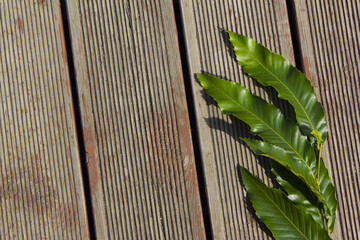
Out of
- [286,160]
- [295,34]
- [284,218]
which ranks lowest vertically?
[284,218]

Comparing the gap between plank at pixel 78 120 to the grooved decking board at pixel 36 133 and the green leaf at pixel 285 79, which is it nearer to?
the grooved decking board at pixel 36 133

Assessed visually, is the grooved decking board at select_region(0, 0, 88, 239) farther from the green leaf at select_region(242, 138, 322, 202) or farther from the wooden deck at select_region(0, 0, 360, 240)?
the green leaf at select_region(242, 138, 322, 202)

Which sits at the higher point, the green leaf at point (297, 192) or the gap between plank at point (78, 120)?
the gap between plank at point (78, 120)

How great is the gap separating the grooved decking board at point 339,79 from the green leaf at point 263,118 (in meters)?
0.06

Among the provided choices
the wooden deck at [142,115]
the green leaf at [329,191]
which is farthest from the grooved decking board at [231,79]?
the green leaf at [329,191]

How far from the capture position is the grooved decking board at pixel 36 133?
0.67 m

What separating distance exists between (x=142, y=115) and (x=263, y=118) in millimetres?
236

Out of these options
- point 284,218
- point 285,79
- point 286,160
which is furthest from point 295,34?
point 284,218

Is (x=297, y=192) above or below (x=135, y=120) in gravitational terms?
below

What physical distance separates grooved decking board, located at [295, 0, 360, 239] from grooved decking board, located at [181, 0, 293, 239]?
0.05m

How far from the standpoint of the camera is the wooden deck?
674mm

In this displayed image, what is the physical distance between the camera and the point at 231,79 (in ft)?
2.25

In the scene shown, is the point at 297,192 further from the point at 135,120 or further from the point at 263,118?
the point at 135,120

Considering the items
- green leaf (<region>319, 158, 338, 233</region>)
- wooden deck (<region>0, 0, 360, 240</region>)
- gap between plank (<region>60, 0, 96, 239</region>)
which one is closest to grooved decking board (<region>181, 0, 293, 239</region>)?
wooden deck (<region>0, 0, 360, 240</region>)
